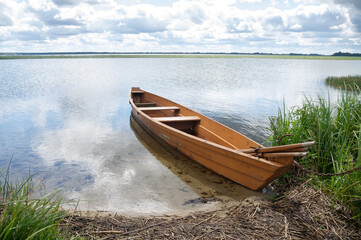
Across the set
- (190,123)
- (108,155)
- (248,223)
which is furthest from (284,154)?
(108,155)

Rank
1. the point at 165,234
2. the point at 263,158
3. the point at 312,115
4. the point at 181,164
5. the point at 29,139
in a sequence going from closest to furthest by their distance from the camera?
the point at 165,234 < the point at 263,158 < the point at 312,115 < the point at 181,164 < the point at 29,139

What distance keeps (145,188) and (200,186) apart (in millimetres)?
1166

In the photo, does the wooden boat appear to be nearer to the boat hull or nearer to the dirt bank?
the boat hull

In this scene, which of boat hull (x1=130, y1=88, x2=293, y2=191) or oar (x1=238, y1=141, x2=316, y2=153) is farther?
boat hull (x1=130, y1=88, x2=293, y2=191)

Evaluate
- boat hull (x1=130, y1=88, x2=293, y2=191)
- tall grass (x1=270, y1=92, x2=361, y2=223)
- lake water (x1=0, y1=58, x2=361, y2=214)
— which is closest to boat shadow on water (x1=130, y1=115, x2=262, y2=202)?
lake water (x1=0, y1=58, x2=361, y2=214)

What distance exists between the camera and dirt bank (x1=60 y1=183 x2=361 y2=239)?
3250mm

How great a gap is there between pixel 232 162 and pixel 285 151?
126cm

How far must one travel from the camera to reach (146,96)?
40.2 feet

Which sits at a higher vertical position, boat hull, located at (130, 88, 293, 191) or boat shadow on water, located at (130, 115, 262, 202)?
boat hull, located at (130, 88, 293, 191)

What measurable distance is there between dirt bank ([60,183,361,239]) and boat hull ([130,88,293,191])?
531mm

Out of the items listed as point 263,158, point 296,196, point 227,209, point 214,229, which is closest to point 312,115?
point 263,158

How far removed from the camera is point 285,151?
400cm

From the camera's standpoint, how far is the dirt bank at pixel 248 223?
3250mm

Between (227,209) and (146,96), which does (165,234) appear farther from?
(146,96)
